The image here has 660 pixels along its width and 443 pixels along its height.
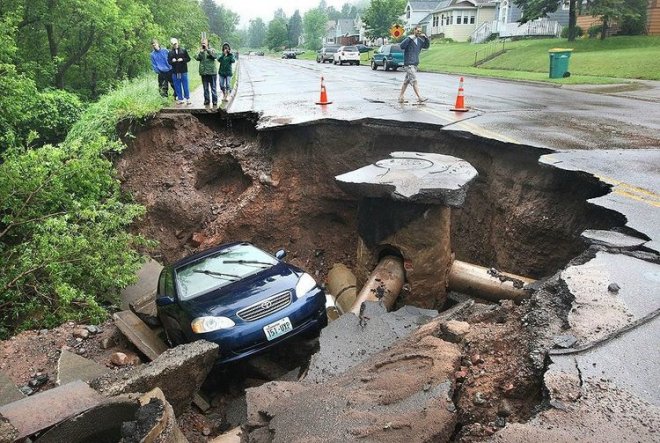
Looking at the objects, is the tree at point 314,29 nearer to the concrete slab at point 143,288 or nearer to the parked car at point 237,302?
the concrete slab at point 143,288

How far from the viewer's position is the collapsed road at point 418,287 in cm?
321

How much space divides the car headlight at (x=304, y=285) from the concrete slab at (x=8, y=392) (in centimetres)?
333

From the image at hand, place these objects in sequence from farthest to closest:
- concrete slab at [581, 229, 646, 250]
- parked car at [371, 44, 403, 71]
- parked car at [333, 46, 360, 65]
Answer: parked car at [333, 46, 360, 65] → parked car at [371, 44, 403, 71] → concrete slab at [581, 229, 646, 250]

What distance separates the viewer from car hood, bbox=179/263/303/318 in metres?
6.48

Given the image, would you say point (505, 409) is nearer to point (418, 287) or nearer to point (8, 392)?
Result: point (418, 287)

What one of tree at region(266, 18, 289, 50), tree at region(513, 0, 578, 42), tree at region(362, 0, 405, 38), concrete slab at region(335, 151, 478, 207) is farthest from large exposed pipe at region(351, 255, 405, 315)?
tree at region(266, 18, 289, 50)

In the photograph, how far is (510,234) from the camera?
843cm

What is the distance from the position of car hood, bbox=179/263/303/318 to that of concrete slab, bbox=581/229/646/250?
3.73 m

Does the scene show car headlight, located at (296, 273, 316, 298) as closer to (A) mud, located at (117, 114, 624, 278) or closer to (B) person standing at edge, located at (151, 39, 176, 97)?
(A) mud, located at (117, 114, 624, 278)

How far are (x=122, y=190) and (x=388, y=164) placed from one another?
6.17m

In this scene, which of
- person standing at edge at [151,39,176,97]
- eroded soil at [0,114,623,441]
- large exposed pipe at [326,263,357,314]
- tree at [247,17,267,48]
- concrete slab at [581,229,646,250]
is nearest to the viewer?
concrete slab at [581,229,646,250]

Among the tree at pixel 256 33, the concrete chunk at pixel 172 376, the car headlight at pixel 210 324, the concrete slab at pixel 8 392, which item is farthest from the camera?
the tree at pixel 256 33

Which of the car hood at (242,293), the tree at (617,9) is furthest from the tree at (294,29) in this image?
the car hood at (242,293)

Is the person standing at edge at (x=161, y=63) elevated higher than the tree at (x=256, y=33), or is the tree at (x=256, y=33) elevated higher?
the tree at (x=256, y=33)
